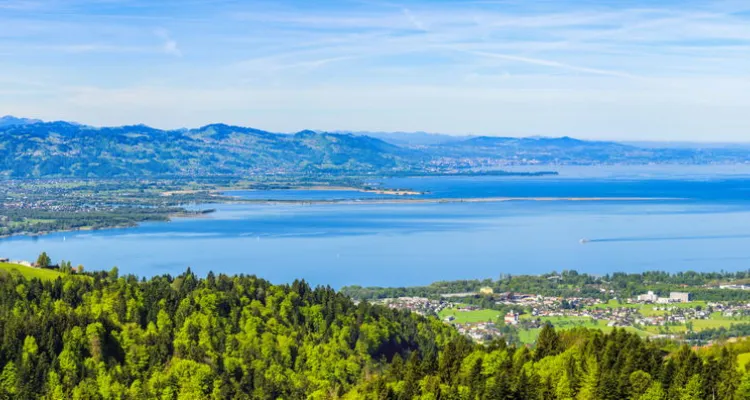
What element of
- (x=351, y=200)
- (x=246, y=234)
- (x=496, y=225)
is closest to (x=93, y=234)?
(x=246, y=234)

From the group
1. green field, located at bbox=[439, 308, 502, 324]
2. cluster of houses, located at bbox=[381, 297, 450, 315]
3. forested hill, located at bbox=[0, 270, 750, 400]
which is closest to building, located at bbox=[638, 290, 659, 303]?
green field, located at bbox=[439, 308, 502, 324]

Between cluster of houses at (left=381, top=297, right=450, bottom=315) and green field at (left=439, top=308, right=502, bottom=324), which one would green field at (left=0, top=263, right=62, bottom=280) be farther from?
green field at (left=439, top=308, right=502, bottom=324)

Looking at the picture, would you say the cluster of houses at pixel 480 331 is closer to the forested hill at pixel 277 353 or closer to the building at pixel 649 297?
the forested hill at pixel 277 353

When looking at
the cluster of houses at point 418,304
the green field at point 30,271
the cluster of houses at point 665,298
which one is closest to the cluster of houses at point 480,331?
the cluster of houses at point 418,304

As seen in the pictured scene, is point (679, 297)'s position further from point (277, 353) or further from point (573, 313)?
point (277, 353)

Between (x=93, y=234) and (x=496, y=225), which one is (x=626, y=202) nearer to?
(x=496, y=225)
